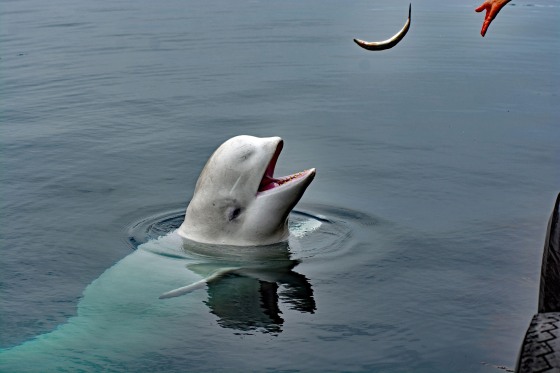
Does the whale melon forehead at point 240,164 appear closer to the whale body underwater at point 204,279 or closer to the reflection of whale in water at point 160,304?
the whale body underwater at point 204,279

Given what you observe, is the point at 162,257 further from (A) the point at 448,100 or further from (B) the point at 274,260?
(A) the point at 448,100

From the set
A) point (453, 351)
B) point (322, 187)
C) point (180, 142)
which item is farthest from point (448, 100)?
point (453, 351)

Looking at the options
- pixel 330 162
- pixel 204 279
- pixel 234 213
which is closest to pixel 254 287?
pixel 204 279

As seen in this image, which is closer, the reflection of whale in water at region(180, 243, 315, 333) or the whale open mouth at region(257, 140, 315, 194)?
the reflection of whale in water at region(180, 243, 315, 333)

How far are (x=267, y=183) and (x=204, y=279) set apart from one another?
121cm

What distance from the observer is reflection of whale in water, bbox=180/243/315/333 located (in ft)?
25.7

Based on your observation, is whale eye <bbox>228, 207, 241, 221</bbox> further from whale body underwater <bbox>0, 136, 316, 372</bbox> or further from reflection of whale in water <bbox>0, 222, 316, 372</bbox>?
reflection of whale in water <bbox>0, 222, 316, 372</bbox>

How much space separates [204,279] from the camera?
845 cm

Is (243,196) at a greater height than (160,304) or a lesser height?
greater

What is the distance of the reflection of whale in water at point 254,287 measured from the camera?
7.84m

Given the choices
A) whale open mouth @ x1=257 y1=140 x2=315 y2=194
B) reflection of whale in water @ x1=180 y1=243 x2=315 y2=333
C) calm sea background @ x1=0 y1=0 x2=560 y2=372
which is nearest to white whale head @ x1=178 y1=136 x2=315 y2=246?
whale open mouth @ x1=257 y1=140 x2=315 y2=194

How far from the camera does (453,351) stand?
278 inches

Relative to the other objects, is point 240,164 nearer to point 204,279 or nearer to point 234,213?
point 234,213

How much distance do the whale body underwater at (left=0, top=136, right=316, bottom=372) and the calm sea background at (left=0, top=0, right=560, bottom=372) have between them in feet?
0.66
